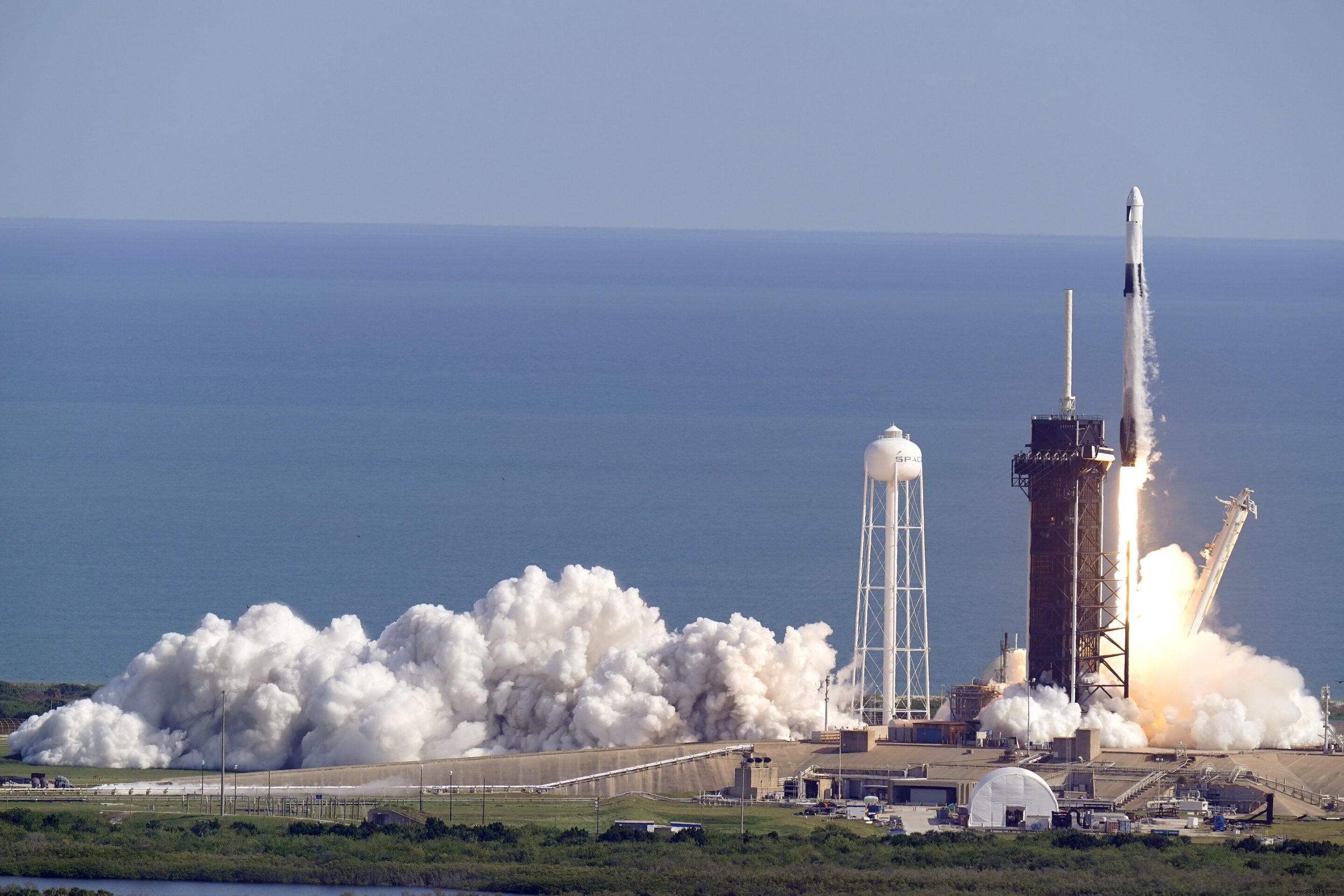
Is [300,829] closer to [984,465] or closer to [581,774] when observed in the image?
[581,774]

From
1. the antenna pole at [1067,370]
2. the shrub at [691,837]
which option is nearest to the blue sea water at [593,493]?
the antenna pole at [1067,370]

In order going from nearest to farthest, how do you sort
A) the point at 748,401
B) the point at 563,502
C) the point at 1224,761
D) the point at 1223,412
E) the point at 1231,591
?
1. the point at 1224,761
2. the point at 1231,591
3. the point at 563,502
4. the point at 1223,412
5. the point at 748,401

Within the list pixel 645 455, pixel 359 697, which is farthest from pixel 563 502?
pixel 359 697

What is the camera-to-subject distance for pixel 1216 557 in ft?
248

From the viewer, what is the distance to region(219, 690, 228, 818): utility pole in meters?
69.2

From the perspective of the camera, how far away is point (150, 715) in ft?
260

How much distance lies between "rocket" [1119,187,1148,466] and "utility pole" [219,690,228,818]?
26232 millimetres

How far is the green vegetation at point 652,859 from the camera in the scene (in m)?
60.3

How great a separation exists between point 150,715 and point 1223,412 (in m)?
98.6

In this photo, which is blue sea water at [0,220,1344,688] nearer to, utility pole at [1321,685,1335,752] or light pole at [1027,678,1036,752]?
utility pole at [1321,685,1335,752]

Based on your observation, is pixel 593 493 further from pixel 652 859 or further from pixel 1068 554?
pixel 652 859

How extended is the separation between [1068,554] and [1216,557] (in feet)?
14.4

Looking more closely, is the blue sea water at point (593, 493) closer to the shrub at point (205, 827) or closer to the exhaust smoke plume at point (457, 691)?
the exhaust smoke plume at point (457, 691)

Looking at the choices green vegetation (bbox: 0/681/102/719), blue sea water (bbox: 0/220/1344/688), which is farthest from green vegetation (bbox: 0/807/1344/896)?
blue sea water (bbox: 0/220/1344/688)
